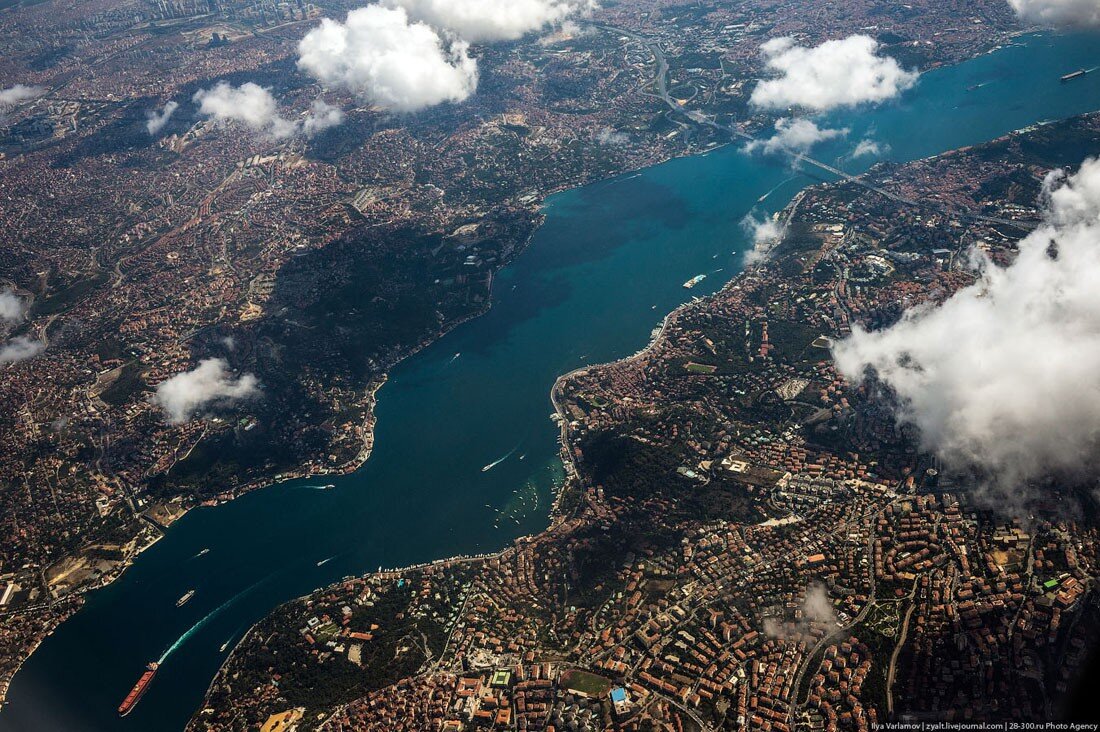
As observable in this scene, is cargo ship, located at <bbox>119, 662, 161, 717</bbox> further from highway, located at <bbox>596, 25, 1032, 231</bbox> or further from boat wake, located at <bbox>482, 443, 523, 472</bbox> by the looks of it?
highway, located at <bbox>596, 25, 1032, 231</bbox>

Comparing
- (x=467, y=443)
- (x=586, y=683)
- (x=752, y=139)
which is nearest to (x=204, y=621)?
(x=467, y=443)

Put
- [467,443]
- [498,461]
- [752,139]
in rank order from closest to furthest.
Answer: [498,461] < [467,443] < [752,139]

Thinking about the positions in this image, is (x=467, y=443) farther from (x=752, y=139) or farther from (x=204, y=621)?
(x=752, y=139)

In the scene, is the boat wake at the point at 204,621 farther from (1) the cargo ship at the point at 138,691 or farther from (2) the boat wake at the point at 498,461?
(2) the boat wake at the point at 498,461

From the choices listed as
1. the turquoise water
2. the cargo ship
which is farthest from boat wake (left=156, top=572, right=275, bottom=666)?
the cargo ship

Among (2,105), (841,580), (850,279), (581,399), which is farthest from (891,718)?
(2,105)

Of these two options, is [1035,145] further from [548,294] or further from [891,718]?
[891,718]
